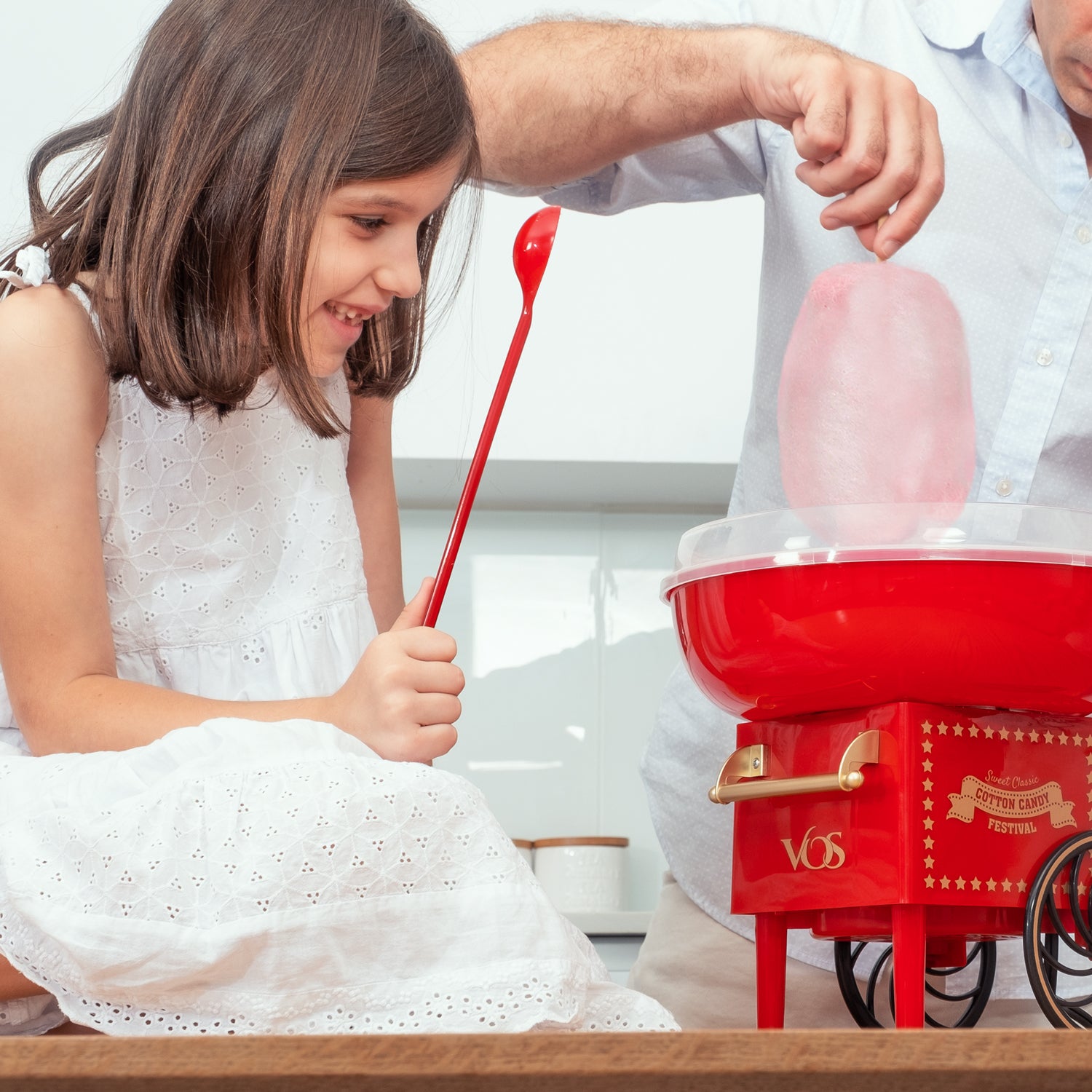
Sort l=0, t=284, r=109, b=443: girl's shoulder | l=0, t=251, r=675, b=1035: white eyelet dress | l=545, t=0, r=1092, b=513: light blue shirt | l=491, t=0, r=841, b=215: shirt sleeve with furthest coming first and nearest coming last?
1. l=491, t=0, r=841, b=215: shirt sleeve
2. l=545, t=0, r=1092, b=513: light blue shirt
3. l=0, t=284, r=109, b=443: girl's shoulder
4. l=0, t=251, r=675, b=1035: white eyelet dress

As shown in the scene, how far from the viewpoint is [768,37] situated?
97 cm

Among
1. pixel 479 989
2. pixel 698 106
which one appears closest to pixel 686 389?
pixel 698 106

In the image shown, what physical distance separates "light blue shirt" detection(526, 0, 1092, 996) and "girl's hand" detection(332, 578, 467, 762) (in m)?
0.44

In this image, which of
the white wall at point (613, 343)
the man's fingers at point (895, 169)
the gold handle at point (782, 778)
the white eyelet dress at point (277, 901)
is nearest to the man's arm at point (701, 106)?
the man's fingers at point (895, 169)

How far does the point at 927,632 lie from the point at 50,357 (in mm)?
523

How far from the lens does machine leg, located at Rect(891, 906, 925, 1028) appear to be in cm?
71

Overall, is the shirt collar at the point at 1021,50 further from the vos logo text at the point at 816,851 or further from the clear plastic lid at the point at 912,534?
the vos logo text at the point at 816,851

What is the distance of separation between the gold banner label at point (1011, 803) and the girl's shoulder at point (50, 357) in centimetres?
55

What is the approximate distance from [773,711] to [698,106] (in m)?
0.49

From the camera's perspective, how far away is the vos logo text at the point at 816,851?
749 millimetres

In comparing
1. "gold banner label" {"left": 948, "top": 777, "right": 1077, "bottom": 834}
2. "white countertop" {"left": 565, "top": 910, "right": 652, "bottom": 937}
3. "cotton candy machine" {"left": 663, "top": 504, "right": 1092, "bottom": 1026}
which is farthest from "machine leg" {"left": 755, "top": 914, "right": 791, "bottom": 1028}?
"white countertop" {"left": 565, "top": 910, "right": 652, "bottom": 937}

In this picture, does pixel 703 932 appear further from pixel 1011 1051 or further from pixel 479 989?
pixel 1011 1051

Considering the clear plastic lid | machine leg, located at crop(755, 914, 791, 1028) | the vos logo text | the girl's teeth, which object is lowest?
machine leg, located at crop(755, 914, 791, 1028)

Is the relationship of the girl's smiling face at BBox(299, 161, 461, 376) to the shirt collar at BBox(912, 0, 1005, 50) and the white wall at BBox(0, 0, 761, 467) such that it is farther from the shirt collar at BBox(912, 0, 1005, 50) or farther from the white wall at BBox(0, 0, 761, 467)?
the white wall at BBox(0, 0, 761, 467)
